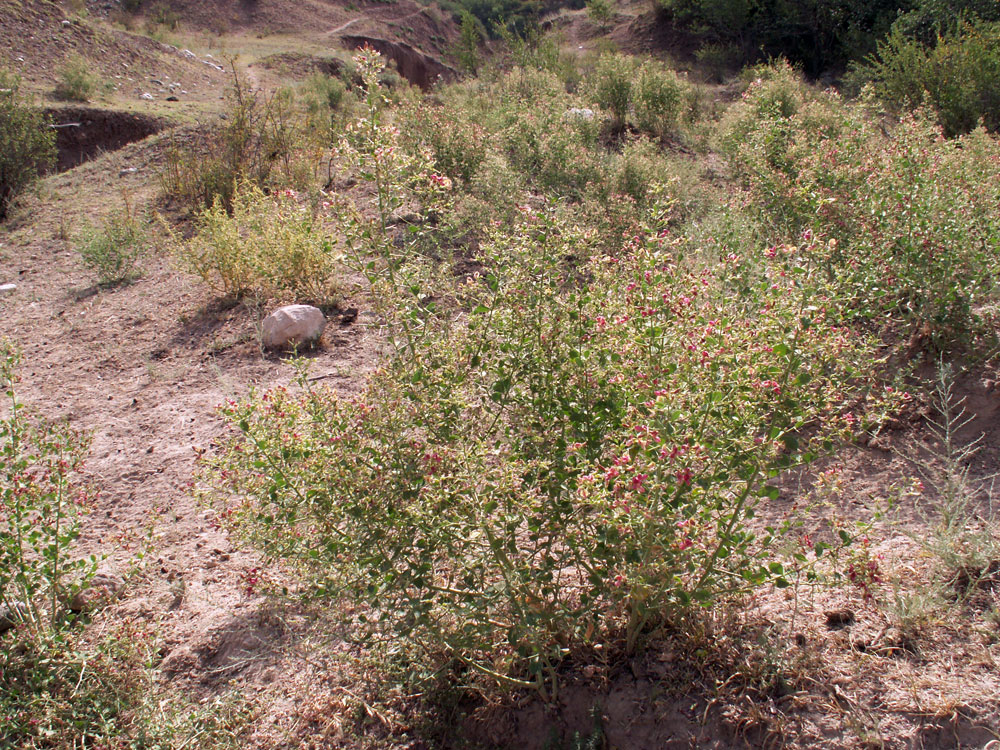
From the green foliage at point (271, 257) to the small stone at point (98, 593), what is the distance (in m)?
2.58

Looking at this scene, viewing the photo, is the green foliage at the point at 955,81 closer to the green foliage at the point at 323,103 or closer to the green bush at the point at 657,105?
the green bush at the point at 657,105

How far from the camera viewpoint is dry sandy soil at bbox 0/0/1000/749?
2191mm

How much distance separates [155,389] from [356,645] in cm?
291

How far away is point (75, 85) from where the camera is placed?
37.9ft

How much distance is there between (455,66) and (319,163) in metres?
16.7

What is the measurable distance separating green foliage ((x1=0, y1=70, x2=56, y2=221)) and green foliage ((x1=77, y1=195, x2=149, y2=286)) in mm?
2238

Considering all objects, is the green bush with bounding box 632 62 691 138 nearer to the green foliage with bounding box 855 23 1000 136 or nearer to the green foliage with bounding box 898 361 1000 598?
the green foliage with bounding box 855 23 1000 136

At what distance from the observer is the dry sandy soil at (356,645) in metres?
2.19

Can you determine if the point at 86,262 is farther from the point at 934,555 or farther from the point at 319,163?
the point at 934,555

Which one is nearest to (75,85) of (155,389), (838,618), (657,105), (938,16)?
(657,105)

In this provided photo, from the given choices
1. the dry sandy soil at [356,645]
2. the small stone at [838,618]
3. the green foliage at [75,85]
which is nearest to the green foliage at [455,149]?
the dry sandy soil at [356,645]

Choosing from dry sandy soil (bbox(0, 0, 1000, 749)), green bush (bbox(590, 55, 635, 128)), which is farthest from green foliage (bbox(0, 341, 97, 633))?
green bush (bbox(590, 55, 635, 128))

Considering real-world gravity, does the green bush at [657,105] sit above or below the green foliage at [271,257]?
above

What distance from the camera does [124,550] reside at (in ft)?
11.3
